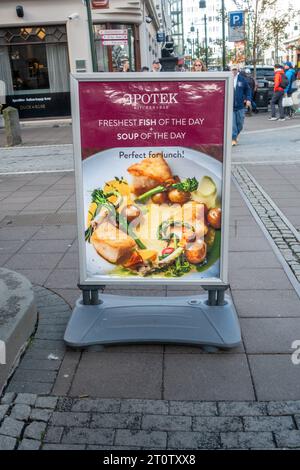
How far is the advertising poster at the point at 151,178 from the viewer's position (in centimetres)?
340

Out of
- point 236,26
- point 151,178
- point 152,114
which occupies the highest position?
point 236,26

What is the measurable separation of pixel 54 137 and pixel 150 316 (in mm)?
14172

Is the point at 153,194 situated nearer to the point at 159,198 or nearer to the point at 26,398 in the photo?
the point at 159,198

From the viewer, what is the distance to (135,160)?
11.6 ft

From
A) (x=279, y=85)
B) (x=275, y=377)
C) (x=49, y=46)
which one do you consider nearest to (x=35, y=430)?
(x=275, y=377)

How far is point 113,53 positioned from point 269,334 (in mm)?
20997

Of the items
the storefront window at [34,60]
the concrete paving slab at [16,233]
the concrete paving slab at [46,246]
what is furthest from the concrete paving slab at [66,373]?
the storefront window at [34,60]

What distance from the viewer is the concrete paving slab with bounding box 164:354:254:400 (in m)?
3.21

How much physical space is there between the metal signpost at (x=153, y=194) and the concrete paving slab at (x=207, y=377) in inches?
4.9

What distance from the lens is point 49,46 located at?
21828 millimetres

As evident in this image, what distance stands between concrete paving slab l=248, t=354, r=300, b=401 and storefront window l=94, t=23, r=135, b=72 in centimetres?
2008

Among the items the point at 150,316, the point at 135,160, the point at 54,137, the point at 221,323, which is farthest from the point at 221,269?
the point at 54,137

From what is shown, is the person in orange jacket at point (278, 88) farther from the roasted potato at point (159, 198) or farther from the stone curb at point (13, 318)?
the roasted potato at point (159, 198)
